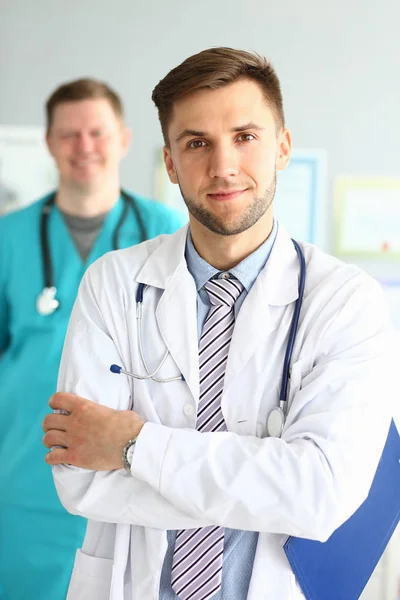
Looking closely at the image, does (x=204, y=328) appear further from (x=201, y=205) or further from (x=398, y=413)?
(x=398, y=413)

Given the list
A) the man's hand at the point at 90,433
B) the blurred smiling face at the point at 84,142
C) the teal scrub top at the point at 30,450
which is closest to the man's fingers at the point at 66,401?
the man's hand at the point at 90,433

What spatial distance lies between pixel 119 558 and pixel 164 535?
0.31 feet

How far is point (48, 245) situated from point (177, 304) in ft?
3.20

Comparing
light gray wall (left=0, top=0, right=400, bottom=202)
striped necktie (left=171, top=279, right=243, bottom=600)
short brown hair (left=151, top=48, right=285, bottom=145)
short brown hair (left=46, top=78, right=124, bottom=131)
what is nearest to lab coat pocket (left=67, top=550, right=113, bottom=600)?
striped necktie (left=171, top=279, right=243, bottom=600)

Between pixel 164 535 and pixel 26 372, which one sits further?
pixel 26 372

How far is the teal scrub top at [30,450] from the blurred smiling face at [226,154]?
93 centimetres

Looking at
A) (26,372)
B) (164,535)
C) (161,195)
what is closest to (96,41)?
(161,195)

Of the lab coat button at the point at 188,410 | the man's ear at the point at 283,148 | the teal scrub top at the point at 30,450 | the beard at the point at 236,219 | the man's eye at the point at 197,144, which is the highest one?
the man's eye at the point at 197,144

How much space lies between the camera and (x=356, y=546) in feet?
4.12

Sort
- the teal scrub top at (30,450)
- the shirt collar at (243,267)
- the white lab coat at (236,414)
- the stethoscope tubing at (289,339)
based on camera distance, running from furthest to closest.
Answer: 1. the teal scrub top at (30,450)
2. the shirt collar at (243,267)
3. the stethoscope tubing at (289,339)
4. the white lab coat at (236,414)

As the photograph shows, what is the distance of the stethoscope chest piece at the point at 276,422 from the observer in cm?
122

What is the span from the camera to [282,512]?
1125 millimetres

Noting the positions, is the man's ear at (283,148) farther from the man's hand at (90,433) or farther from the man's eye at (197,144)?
the man's hand at (90,433)

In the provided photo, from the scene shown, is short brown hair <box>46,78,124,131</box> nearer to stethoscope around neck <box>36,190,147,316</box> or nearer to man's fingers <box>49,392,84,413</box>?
stethoscope around neck <box>36,190,147,316</box>
